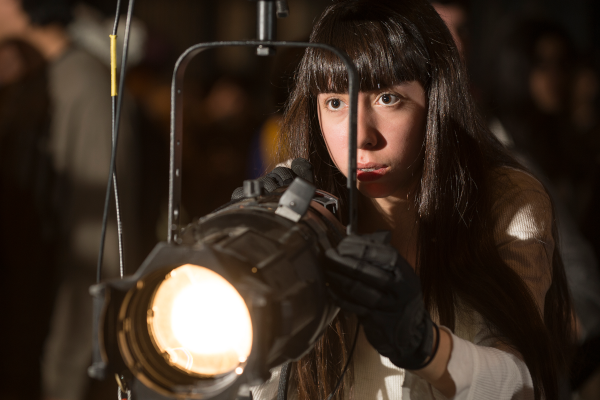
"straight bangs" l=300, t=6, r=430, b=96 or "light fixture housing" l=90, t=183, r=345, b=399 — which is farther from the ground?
"straight bangs" l=300, t=6, r=430, b=96

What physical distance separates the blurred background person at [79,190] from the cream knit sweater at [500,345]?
78 cm

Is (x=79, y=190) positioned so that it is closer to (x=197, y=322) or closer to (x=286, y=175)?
(x=286, y=175)

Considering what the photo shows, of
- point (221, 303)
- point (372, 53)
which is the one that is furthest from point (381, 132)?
point (221, 303)

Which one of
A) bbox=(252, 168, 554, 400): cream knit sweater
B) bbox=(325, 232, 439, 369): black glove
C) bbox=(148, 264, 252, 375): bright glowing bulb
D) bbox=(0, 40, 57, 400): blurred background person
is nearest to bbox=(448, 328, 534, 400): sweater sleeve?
bbox=(252, 168, 554, 400): cream knit sweater

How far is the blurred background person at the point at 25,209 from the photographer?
1728mm

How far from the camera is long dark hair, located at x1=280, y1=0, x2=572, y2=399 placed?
976 mm

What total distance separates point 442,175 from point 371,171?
0.51ft

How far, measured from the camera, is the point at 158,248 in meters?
0.58

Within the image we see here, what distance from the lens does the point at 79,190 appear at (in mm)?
1632

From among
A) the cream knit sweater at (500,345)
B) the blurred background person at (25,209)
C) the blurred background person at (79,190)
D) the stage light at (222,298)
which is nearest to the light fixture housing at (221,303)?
the stage light at (222,298)

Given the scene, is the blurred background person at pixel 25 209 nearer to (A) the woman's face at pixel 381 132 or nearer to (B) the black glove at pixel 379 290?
(A) the woman's face at pixel 381 132

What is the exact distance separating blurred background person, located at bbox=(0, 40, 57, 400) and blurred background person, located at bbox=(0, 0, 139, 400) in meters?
0.06

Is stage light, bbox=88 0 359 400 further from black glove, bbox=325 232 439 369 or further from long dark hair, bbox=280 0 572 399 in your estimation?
long dark hair, bbox=280 0 572 399

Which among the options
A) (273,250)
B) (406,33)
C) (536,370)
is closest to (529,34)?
(406,33)
